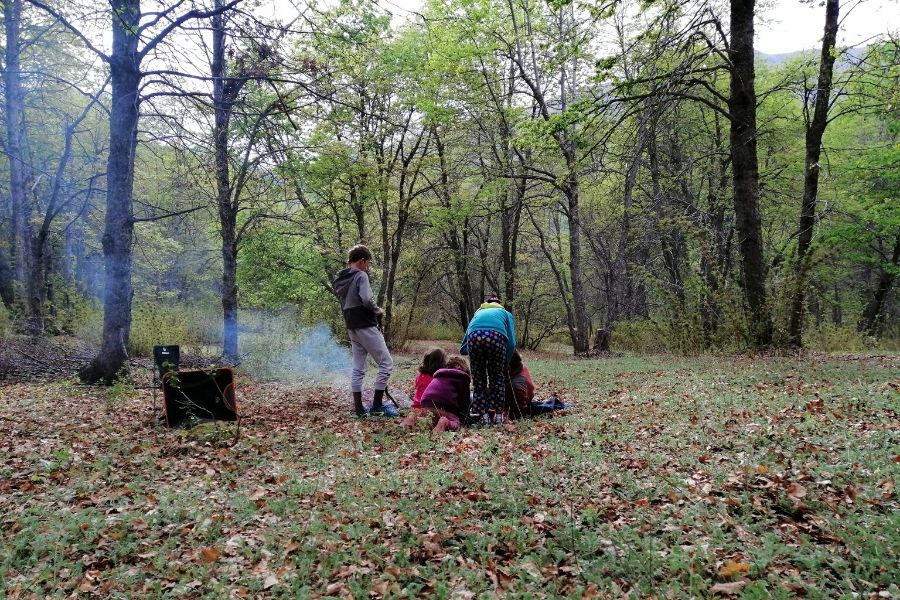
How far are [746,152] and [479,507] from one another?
29.9 ft

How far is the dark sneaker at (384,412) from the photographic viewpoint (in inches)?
269

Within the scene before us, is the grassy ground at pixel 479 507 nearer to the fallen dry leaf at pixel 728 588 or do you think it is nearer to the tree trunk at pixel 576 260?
the fallen dry leaf at pixel 728 588

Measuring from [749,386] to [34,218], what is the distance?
21.2m

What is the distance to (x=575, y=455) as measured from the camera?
432 cm

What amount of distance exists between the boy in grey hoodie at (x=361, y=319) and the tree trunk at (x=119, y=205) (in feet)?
12.2

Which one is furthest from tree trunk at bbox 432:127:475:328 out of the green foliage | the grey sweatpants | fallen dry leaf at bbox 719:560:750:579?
fallen dry leaf at bbox 719:560:750:579

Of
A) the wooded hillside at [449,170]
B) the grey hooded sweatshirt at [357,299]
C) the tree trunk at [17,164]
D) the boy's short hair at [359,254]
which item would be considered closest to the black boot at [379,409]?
the grey hooded sweatshirt at [357,299]

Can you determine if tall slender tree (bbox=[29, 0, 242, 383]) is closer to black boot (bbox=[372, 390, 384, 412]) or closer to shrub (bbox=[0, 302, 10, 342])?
black boot (bbox=[372, 390, 384, 412])

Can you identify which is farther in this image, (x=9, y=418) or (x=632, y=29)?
(x=632, y=29)

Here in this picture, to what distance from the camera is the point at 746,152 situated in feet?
31.6

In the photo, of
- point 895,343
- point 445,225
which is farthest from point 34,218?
point 895,343

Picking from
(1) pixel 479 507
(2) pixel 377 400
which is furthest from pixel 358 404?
(1) pixel 479 507

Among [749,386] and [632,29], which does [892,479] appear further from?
[632,29]

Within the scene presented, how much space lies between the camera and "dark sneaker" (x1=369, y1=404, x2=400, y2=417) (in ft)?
22.4
